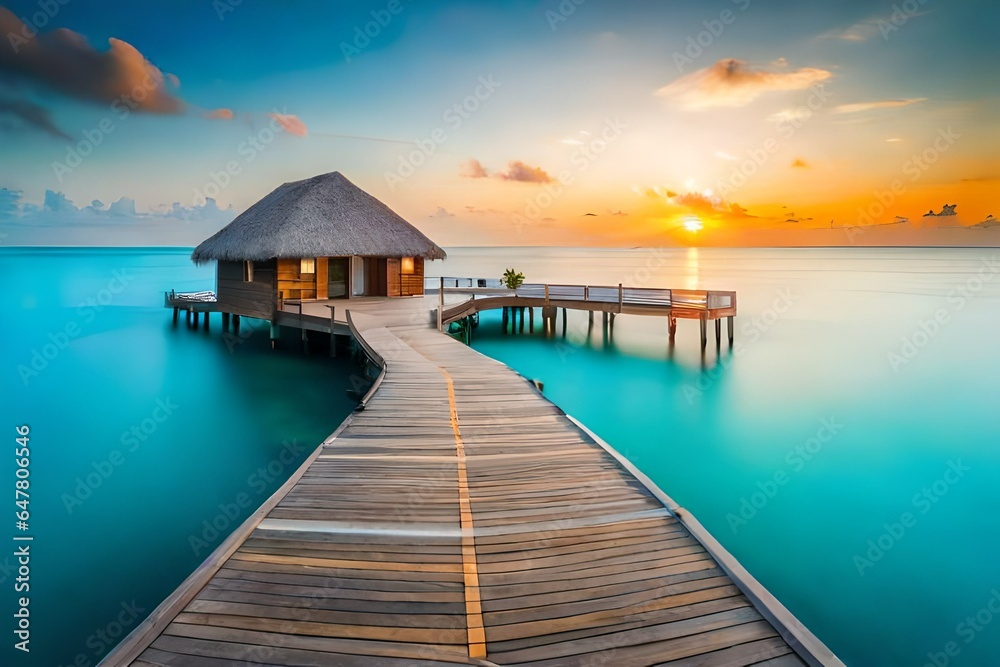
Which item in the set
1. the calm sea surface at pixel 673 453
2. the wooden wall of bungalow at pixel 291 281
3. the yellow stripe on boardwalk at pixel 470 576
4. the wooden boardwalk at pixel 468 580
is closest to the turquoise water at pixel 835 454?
the calm sea surface at pixel 673 453

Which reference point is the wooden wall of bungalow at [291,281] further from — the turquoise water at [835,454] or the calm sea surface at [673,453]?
the turquoise water at [835,454]

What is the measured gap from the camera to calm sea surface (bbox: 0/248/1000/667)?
516 cm

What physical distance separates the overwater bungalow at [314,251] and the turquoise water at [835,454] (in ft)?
15.4

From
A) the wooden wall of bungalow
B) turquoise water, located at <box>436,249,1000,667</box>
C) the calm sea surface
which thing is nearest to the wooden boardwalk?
the calm sea surface

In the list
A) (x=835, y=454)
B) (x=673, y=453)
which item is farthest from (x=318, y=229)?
(x=835, y=454)

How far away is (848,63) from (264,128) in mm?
24342

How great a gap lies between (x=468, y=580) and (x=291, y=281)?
53.8ft

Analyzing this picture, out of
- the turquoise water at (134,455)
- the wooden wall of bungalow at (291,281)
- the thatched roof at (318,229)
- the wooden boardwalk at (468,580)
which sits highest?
the thatched roof at (318,229)

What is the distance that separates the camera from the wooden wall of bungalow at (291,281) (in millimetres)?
17344

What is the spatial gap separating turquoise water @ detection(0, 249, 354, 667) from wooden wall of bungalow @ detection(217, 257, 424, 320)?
156 cm

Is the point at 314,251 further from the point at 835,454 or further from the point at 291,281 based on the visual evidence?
the point at 835,454

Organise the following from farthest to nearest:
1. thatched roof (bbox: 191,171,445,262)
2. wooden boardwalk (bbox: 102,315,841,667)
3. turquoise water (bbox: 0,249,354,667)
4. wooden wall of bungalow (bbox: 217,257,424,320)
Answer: wooden wall of bungalow (bbox: 217,257,424,320) < thatched roof (bbox: 191,171,445,262) < turquoise water (bbox: 0,249,354,667) < wooden boardwalk (bbox: 102,315,841,667)

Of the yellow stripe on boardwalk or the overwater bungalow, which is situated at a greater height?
the overwater bungalow

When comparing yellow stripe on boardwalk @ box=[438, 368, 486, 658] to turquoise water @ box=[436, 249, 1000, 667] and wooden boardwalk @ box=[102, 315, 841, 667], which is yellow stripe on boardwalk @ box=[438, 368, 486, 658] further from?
turquoise water @ box=[436, 249, 1000, 667]
